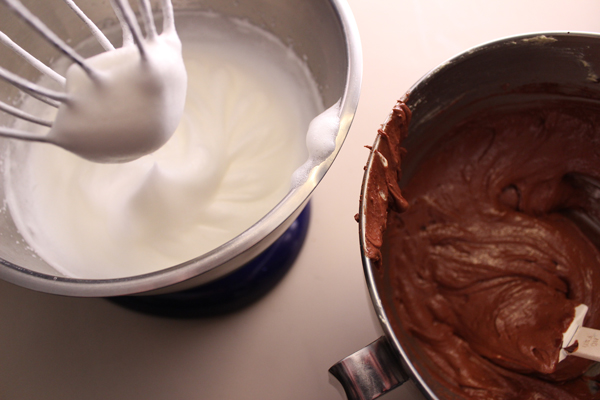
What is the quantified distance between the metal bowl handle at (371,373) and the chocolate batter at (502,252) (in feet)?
→ 0.73

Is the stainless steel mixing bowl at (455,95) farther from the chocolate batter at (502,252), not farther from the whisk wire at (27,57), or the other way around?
the whisk wire at (27,57)

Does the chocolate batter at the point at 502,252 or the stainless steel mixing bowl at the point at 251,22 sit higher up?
the stainless steel mixing bowl at the point at 251,22

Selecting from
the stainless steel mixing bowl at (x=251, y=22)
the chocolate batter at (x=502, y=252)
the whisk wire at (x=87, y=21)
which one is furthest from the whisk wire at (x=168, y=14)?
the chocolate batter at (x=502, y=252)

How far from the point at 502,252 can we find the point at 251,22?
65 centimetres

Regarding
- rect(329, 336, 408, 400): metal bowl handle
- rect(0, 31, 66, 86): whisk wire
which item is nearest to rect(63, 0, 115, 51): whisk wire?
rect(0, 31, 66, 86): whisk wire

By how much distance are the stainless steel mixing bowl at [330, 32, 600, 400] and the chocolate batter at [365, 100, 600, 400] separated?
0.11 ft

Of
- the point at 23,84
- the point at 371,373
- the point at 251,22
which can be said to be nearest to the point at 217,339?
the point at 371,373

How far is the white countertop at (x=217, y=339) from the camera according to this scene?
0.69 meters

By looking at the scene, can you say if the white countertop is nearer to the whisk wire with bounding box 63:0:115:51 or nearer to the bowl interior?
Result: the bowl interior

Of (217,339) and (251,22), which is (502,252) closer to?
(217,339)

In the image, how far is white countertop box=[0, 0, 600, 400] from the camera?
0.69 m

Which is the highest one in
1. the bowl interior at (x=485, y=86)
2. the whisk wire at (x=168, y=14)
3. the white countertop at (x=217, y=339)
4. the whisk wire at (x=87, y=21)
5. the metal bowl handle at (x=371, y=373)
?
the whisk wire at (x=87, y=21)

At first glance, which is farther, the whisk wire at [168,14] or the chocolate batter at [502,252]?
the chocolate batter at [502,252]

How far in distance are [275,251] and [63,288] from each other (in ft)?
1.11
